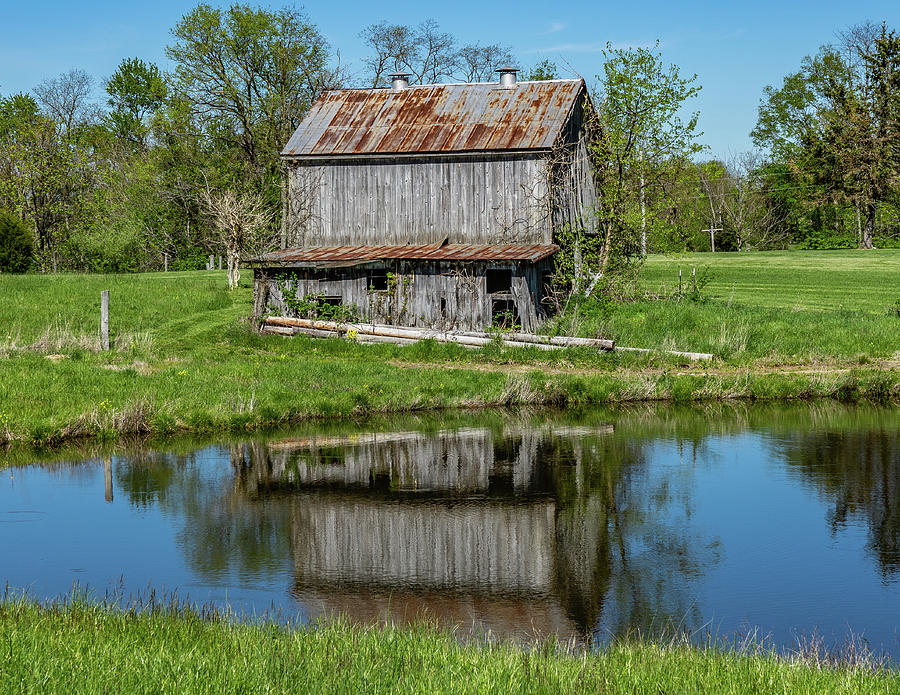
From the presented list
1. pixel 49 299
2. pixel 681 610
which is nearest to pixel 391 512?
pixel 681 610

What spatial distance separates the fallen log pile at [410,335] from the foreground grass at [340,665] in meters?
19.6

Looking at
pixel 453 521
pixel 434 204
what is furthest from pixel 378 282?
pixel 453 521

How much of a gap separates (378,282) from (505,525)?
21719 mm

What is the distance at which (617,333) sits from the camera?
99.5ft

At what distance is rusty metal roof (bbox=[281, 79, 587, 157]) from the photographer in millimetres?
36188

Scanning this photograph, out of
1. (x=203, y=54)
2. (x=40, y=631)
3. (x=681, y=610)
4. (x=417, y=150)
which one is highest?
(x=203, y=54)

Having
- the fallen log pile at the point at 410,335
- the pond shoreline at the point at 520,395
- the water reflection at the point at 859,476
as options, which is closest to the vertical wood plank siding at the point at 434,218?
the fallen log pile at the point at 410,335

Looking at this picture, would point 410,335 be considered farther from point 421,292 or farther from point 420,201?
point 420,201

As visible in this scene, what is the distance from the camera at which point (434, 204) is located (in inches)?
1455

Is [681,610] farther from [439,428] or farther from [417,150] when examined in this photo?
[417,150]

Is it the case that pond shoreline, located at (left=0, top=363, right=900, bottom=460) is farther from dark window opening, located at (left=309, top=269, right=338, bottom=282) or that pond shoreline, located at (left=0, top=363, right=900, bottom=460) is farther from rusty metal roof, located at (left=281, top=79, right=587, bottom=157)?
rusty metal roof, located at (left=281, top=79, right=587, bottom=157)

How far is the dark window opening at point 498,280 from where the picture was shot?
1415 inches

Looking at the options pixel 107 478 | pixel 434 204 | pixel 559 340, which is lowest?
pixel 107 478

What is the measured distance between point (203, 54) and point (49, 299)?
1971 centimetres
